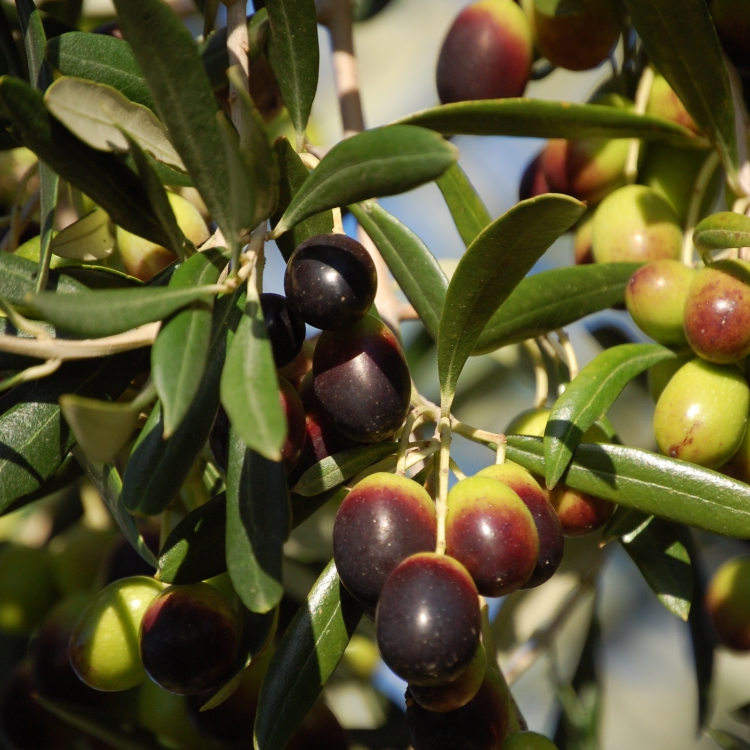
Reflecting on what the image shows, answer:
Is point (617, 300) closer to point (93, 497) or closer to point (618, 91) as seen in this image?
point (618, 91)

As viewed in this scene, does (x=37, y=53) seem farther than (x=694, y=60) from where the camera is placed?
No

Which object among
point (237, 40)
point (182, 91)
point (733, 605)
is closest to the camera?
point (182, 91)

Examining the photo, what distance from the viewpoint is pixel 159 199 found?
0.75 metres

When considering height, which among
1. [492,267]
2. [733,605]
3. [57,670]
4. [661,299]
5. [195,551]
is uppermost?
[492,267]

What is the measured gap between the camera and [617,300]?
99 cm

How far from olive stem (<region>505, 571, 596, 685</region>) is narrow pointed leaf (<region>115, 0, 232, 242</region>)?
38.8 inches

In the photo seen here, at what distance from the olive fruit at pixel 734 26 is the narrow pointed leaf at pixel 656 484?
55 cm

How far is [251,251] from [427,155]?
0.71 ft

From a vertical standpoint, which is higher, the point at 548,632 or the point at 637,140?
the point at 637,140

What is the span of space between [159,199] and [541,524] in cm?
43

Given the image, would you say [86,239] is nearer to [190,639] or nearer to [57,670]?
[190,639]

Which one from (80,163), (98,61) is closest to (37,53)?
(98,61)

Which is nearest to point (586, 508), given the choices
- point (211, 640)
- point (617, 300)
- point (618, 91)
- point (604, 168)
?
point (617, 300)

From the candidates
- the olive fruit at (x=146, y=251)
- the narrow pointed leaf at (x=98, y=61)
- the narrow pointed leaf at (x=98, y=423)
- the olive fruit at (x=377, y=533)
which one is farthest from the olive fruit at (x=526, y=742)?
the narrow pointed leaf at (x=98, y=61)
